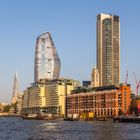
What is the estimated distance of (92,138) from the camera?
9531cm

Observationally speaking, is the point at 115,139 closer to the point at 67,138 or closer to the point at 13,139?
the point at 67,138

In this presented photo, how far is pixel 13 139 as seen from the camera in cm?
9275

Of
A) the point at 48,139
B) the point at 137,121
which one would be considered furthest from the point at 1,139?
the point at 137,121

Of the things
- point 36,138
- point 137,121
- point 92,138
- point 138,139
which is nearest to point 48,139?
point 36,138

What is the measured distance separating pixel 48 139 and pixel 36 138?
14.0ft

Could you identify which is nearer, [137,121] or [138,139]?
[138,139]

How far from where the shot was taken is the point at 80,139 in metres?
92.9

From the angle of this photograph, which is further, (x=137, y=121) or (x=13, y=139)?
(x=137, y=121)

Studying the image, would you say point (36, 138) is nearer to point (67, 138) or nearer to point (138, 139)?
→ point (67, 138)

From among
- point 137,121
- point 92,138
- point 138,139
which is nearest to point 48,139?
point 92,138

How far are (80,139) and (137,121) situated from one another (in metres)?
110

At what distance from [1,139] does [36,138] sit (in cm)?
788

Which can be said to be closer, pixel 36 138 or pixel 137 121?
pixel 36 138

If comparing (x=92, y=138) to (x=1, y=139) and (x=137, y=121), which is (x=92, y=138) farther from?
(x=137, y=121)
